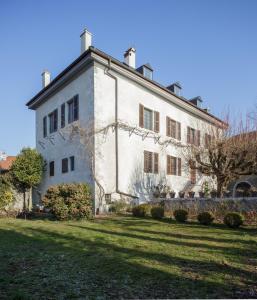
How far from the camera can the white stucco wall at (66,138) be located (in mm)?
17000

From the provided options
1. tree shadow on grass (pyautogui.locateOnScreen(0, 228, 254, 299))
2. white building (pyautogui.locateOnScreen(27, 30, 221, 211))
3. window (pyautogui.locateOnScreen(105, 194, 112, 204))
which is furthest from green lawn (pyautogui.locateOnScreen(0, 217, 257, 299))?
white building (pyautogui.locateOnScreen(27, 30, 221, 211))

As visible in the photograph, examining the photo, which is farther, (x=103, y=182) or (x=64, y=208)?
(x=103, y=182)

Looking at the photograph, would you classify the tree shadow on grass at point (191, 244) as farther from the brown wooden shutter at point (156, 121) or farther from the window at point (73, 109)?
the brown wooden shutter at point (156, 121)

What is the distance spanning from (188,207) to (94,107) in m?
7.42

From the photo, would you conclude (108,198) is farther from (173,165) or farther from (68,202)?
(173,165)

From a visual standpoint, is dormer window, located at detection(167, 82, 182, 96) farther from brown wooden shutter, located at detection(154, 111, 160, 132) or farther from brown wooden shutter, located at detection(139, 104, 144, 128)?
brown wooden shutter, located at detection(139, 104, 144, 128)

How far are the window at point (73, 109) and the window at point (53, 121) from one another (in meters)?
1.94

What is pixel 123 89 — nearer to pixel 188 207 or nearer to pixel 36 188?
pixel 188 207

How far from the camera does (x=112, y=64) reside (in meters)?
17.2

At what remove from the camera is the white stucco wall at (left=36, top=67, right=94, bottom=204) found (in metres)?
17.0

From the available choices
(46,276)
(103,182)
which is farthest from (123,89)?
(46,276)

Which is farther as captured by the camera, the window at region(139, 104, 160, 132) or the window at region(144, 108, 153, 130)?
the window at region(144, 108, 153, 130)

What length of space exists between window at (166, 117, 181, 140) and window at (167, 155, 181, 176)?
1.69 meters

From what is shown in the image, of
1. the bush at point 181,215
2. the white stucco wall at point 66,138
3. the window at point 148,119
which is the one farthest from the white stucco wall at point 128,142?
the bush at point 181,215
